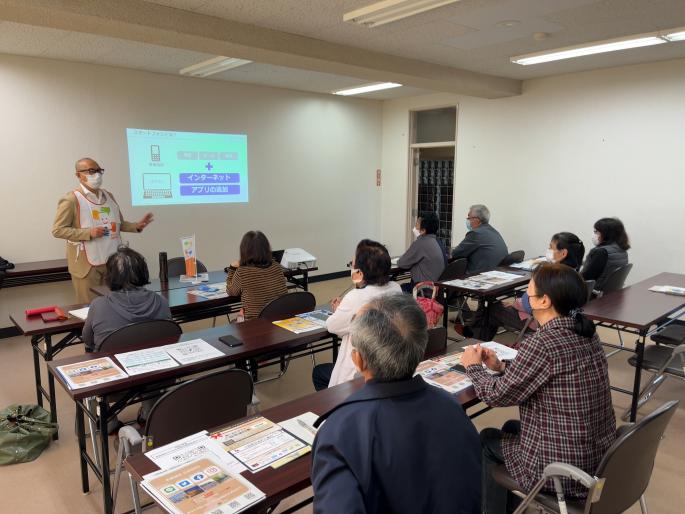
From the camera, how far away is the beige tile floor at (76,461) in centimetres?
240

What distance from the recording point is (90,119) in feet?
16.6

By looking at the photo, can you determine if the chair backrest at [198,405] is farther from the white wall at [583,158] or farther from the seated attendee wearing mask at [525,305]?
the white wall at [583,158]

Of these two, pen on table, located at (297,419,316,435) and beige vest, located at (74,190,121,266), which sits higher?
beige vest, located at (74,190,121,266)

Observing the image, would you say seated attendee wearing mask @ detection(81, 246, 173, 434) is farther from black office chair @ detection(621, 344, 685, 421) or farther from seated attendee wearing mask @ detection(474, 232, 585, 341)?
black office chair @ detection(621, 344, 685, 421)

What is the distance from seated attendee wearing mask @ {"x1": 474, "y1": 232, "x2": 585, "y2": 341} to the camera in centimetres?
389

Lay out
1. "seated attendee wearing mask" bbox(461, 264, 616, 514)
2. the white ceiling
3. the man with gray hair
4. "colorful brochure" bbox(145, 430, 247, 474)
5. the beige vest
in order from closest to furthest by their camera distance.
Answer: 1. "colorful brochure" bbox(145, 430, 247, 474)
2. "seated attendee wearing mask" bbox(461, 264, 616, 514)
3. the white ceiling
4. the beige vest
5. the man with gray hair

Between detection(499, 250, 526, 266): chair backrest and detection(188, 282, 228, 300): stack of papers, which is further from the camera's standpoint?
detection(499, 250, 526, 266): chair backrest

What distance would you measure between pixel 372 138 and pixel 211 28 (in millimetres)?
4531

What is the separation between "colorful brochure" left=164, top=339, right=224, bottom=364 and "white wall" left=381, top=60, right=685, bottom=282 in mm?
4768

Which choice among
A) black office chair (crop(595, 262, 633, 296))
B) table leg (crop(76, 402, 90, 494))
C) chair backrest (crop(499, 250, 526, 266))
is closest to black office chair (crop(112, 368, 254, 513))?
table leg (crop(76, 402, 90, 494))

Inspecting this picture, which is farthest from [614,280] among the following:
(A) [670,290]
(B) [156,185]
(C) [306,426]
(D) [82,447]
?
(B) [156,185]

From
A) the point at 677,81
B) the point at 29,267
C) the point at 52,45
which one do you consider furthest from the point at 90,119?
the point at 677,81

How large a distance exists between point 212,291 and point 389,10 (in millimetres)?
2361

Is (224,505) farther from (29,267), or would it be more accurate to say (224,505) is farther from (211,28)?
(29,267)
